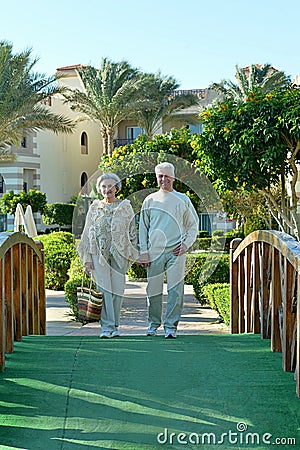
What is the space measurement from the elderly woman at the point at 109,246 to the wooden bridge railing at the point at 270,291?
1189 millimetres

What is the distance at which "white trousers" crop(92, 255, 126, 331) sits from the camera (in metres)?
6.77

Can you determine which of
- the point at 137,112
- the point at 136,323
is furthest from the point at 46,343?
the point at 137,112

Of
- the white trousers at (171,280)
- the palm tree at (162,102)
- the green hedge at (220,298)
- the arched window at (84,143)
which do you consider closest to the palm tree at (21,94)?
the green hedge at (220,298)

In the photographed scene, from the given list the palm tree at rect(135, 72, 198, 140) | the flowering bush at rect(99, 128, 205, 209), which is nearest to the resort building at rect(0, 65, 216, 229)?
the palm tree at rect(135, 72, 198, 140)

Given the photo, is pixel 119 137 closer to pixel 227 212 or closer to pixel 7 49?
pixel 227 212

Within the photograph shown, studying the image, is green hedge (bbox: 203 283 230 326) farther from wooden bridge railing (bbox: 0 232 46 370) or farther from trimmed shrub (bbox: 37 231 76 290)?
trimmed shrub (bbox: 37 231 76 290)

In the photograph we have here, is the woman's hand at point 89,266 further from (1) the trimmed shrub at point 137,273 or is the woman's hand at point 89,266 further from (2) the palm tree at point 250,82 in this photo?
(2) the palm tree at point 250,82

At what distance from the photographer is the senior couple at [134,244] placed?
6.75 metres

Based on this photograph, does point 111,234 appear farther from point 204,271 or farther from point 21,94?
point 21,94

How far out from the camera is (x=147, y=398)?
433 centimetres

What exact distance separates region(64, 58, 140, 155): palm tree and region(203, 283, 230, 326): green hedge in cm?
2041

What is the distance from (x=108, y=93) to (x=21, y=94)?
13955 mm

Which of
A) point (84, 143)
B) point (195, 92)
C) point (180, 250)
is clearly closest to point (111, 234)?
point (180, 250)

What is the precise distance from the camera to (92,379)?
4.71m
